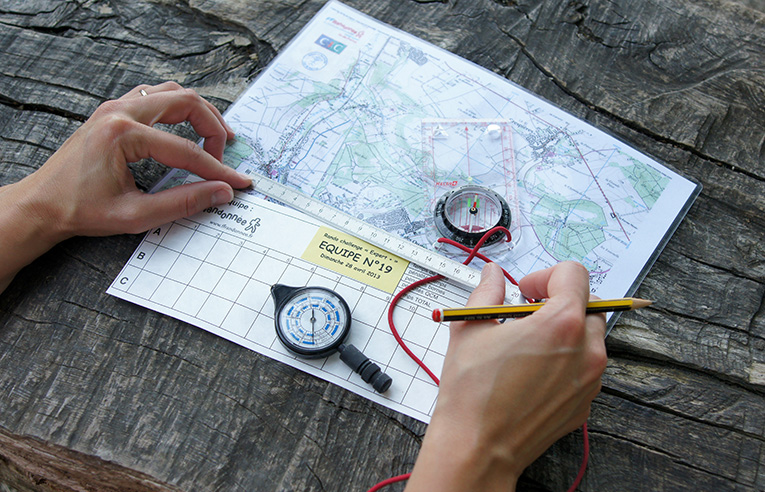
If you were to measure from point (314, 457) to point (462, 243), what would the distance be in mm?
757

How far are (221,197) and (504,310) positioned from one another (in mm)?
943

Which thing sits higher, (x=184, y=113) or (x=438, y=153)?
(x=438, y=153)

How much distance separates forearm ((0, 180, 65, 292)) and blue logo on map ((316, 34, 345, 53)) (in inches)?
43.7

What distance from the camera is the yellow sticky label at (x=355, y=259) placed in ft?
5.05

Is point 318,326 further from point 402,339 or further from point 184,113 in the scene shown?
point 184,113

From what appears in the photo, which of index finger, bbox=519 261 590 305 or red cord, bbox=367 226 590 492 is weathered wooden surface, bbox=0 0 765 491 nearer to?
red cord, bbox=367 226 590 492

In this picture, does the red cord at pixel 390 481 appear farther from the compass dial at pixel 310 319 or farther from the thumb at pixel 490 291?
the thumb at pixel 490 291

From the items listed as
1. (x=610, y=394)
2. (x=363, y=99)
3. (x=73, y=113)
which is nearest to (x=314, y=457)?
(x=610, y=394)

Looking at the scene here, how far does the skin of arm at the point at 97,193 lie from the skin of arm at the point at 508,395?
963 millimetres

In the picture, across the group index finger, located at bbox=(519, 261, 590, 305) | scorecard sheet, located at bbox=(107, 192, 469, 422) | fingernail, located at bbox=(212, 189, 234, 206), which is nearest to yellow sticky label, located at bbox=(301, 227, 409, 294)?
scorecard sheet, located at bbox=(107, 192, 469, 422)

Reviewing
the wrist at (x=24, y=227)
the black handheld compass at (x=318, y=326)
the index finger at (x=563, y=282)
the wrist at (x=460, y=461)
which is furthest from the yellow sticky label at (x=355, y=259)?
the wrist at (x=24, y=227)

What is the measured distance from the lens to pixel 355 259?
1.57 metres

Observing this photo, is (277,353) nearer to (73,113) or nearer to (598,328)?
(598,328)

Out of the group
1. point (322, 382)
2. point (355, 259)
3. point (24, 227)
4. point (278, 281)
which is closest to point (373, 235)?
point (355, 259)
